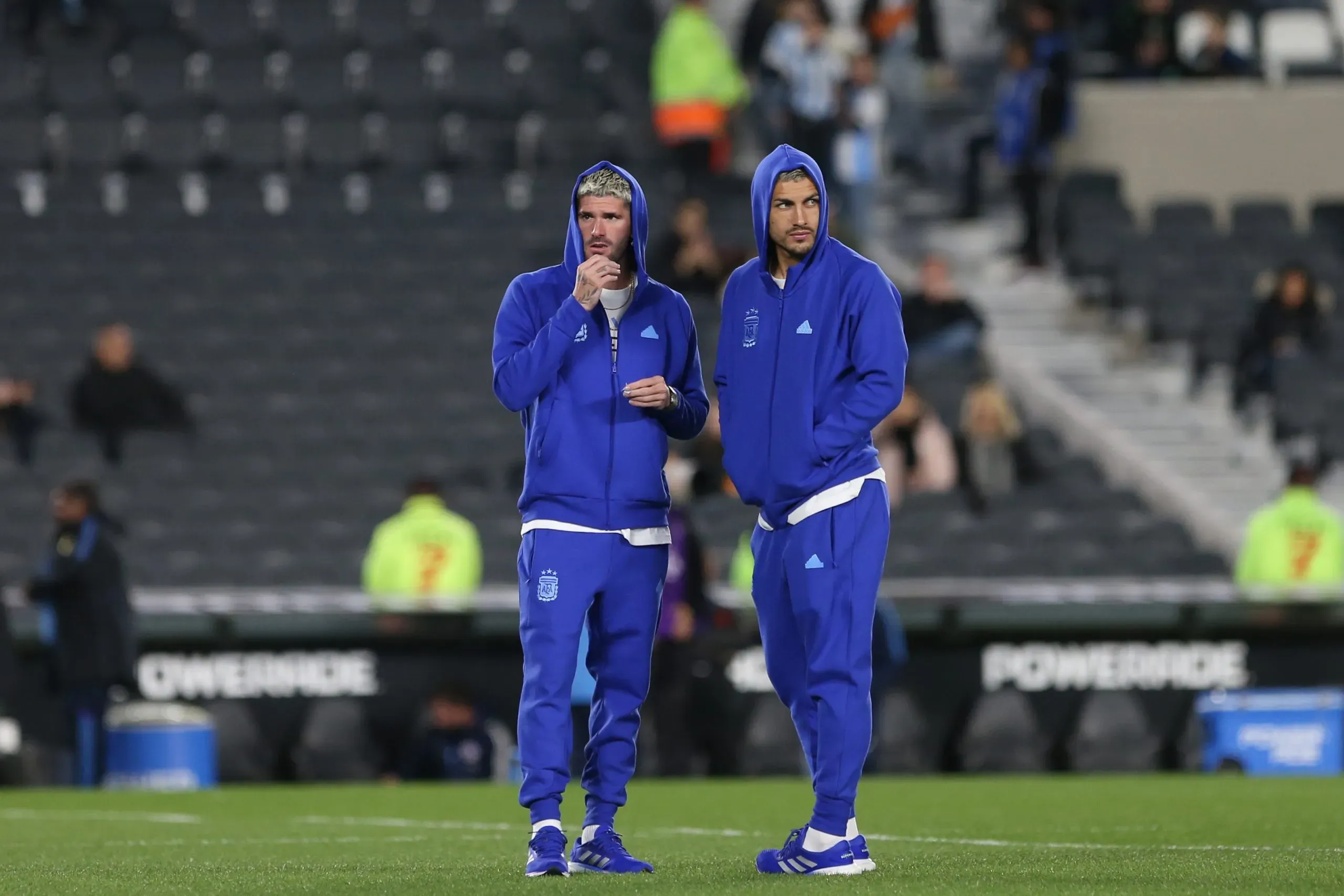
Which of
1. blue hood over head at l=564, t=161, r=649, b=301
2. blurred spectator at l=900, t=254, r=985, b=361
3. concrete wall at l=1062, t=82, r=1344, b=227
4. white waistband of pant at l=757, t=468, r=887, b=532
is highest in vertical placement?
concrete wall at l=1062, t=82, r=1344, b=227

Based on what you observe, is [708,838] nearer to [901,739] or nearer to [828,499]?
[828,499]

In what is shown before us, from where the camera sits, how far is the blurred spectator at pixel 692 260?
62.7ft

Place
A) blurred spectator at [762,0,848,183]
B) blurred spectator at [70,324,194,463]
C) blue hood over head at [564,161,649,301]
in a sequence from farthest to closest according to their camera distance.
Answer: blurred spectator at [762,0,848,183] < blurred spectator at [70,324,194,463] < blue hood over head at [564,161,649,301]

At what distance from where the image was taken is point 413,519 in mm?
16062

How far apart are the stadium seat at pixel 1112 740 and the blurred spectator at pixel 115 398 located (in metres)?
7.66

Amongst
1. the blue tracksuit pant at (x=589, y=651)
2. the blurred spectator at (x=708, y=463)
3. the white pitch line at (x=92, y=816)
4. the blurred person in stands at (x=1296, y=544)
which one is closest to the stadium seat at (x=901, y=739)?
the blurred spectator at (x=708, y=463)

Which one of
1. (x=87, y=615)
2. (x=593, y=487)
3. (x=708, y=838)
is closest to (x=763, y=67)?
(x=87, y=615)

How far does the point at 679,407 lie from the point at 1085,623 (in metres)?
8.90

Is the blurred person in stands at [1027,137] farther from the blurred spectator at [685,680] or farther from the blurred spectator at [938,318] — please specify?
the blurred spectator at [685,680]

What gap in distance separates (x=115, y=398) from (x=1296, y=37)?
12132mm

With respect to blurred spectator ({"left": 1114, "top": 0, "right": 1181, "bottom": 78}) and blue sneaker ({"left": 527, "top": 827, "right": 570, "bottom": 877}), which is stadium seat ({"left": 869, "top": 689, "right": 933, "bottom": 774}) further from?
blurred spectator ({"left": 1114, "top": 0, "right": 1181, "bottom": 78})

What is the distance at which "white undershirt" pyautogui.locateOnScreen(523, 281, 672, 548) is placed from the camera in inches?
276

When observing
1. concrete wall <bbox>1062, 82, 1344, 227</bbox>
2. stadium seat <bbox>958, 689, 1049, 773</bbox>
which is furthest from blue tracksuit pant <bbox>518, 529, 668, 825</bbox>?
concrete wall <bbox>1062, 82, 1344, 227</bbox>

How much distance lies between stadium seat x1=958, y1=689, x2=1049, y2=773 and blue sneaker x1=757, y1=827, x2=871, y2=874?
8.42m
